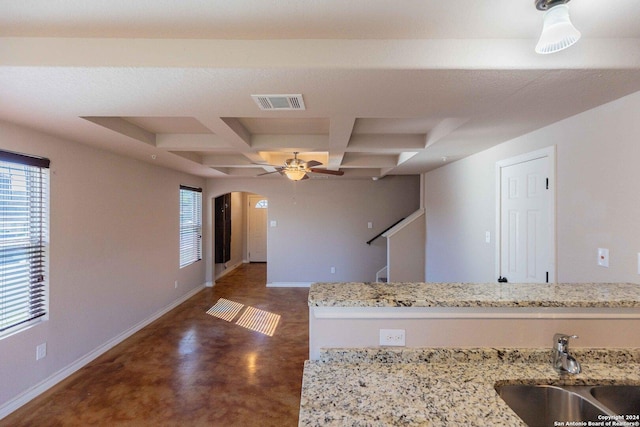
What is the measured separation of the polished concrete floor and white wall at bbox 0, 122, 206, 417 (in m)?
0.27

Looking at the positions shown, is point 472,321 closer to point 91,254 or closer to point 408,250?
point 91,254

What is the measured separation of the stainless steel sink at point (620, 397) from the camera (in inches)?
44.5

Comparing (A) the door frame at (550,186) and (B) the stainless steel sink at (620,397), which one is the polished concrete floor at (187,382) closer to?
(B) the stainless steel sink at (620,397)

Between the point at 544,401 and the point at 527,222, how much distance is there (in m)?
1.94

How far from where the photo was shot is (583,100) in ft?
6.00

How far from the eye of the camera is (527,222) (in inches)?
105

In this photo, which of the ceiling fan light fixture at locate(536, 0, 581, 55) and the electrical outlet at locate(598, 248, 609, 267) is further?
the electrical outlet at locate(598, 248, 609, 267)

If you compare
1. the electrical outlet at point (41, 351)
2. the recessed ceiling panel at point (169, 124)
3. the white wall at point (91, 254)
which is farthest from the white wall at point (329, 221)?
the electrical outlet at point (41, 351)

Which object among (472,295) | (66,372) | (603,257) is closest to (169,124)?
(66,372)

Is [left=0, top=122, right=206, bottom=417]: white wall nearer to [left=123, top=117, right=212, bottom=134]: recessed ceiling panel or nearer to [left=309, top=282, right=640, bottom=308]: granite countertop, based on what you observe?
[left=123, top=117, right=212, bottom=134]: recessed ceiling panel

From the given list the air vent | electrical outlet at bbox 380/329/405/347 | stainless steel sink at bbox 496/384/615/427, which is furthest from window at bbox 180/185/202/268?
stainless steel sink at bbox 496/384/615/427

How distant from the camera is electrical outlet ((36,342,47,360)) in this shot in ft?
8.27

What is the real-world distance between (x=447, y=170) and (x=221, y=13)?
12.6ft

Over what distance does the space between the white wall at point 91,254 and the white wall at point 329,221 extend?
218cm
